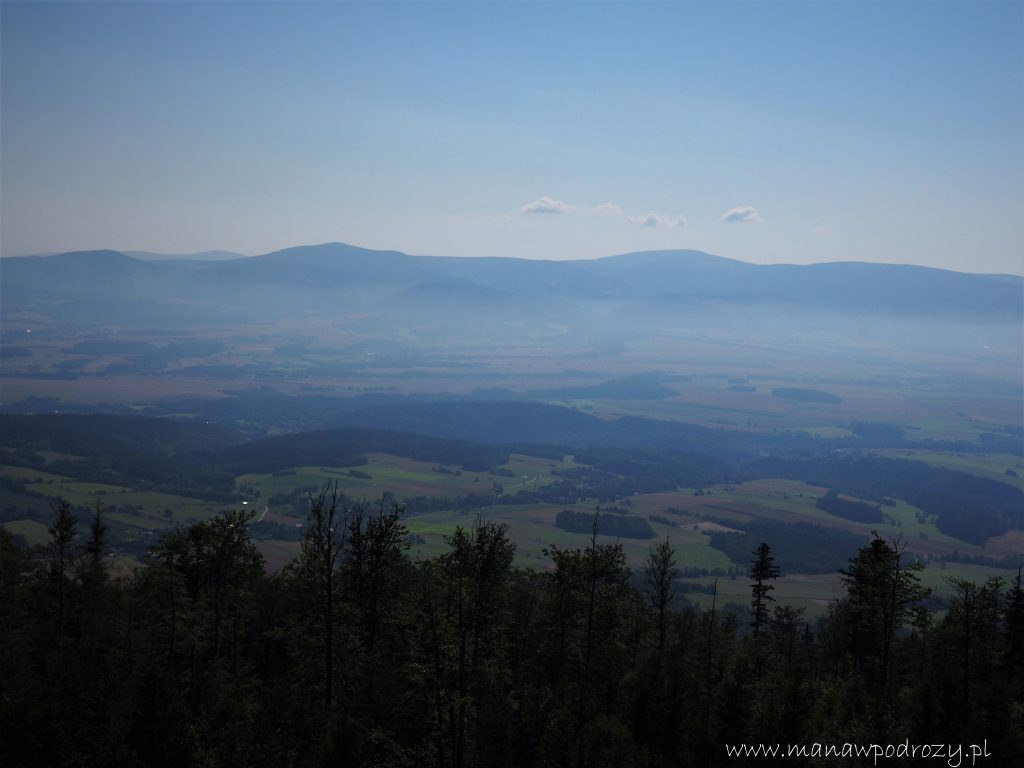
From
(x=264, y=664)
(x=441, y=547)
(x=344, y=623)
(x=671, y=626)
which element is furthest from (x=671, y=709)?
(x=441, y=547)

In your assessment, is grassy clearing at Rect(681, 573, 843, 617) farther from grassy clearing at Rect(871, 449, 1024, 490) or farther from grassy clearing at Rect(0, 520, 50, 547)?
grassy clearing at Rect(871, 449, 1024, 490)

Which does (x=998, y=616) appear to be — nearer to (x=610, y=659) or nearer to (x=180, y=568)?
(x=610, y=659)

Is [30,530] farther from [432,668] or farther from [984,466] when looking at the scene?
[984,466]

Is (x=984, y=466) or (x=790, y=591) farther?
(x=984, y=466)

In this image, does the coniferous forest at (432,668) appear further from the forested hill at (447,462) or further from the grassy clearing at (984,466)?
the grassy clearing at (984,466)

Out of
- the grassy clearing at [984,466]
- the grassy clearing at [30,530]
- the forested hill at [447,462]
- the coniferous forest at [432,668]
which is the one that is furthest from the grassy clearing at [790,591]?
the grassy clearing at [984,466]

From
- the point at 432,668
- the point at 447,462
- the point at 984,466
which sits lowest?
→ the point at 984,466

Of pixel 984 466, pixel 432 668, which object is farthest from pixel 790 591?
pixel 984 466

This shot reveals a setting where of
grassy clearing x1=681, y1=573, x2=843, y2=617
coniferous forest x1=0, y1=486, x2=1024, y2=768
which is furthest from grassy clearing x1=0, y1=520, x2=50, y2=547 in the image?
grassy clearing x1=681, y1=573, x2=843, y2=617
